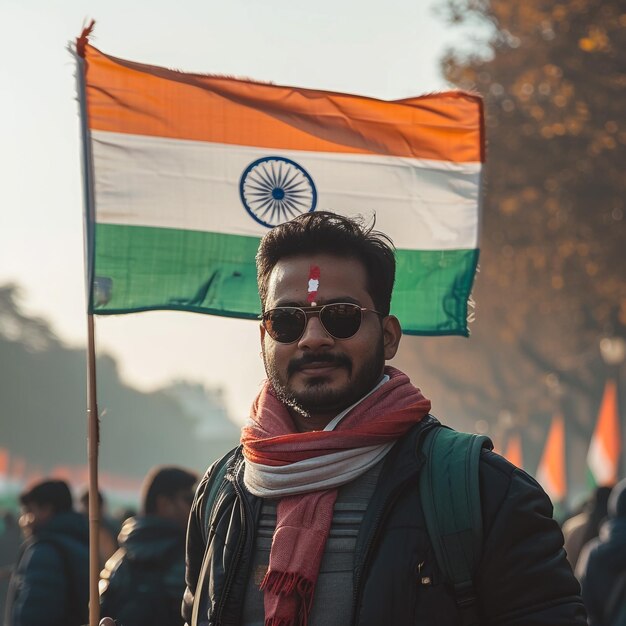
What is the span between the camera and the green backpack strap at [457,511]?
9.14 feet

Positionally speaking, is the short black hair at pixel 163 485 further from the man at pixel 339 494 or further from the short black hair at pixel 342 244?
the short black hair at pixel 342 244

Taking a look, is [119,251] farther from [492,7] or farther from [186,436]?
[186,436]

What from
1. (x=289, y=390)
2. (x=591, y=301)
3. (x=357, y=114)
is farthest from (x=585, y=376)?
(x=289, y=390)

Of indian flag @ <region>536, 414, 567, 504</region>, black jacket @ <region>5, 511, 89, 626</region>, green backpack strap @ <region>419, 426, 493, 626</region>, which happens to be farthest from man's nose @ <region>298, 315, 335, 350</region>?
indian flag @ <region>536, 414, 567, 504</region>

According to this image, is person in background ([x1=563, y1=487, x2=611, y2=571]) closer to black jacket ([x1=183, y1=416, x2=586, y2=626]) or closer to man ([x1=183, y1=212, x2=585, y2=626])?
man ([x1=183, y1=212, x2=585, y2=626])

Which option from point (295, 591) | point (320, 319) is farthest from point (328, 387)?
point (295, 591)

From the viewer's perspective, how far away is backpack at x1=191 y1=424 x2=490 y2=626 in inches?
110

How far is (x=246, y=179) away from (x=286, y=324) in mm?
2483

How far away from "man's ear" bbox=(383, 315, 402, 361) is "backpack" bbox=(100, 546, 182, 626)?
7.31 ft

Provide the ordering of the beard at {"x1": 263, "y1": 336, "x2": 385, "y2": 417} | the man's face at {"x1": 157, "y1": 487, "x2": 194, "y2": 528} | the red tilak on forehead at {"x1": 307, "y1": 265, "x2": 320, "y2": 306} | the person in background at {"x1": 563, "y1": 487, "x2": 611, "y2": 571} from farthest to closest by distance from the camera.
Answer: the person in background at {"x1": 563, "y1": 487, "x2": 611, "y2": 571}, the man's face at {"x1": 157, "y1": 487, "x2": 194, "y2": 528}, the red tilak on forehead at {"x1": 307, "y1": 265, "x2": 320, "y2": 306}, the beard at {"x1": 263, "y1": 336, "x2": 385, "y2": 417}

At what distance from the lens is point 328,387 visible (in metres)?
3.09

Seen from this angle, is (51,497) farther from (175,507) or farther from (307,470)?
(307,470)

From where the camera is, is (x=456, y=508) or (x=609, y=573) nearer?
(x=456, y=508)

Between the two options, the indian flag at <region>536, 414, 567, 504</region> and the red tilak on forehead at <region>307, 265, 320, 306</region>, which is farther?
the indian flag at <region>536, 414, 567, 504</region>
